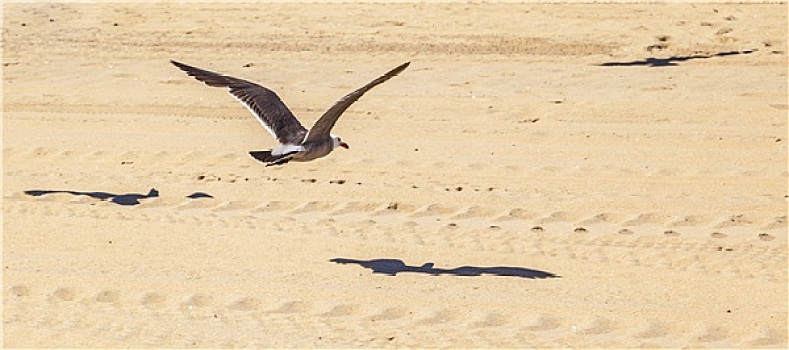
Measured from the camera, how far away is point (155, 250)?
8898mm

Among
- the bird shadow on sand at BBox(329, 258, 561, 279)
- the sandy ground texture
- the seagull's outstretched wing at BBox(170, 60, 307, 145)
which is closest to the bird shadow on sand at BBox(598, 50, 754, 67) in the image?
the sandy ground texture

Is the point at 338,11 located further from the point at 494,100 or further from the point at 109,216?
the point at 109,216

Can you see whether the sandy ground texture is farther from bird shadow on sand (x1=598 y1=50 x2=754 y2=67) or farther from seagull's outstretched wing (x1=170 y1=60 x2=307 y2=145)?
seagull's outstretched wing (x1=170 y1=60 x2=307 y2=145)

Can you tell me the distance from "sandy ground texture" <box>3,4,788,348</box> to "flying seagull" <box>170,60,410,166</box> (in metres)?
0.63

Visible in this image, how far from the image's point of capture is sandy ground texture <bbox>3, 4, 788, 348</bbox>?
7457 millimetres

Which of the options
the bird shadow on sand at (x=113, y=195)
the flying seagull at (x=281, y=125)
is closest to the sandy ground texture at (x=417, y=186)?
the bird shadow on sand at (x=113, y=195)

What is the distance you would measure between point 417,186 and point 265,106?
1.80m

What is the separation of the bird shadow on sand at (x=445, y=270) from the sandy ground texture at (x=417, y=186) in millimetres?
36

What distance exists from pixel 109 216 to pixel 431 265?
8.62 ft

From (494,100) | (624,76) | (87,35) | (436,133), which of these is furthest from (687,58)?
(87,35)

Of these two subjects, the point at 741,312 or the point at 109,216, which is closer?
the point at 741,312

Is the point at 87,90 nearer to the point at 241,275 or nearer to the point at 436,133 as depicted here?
the point at 436,133

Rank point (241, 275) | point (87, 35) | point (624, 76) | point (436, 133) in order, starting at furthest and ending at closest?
point (87, 35) < point (624, 76) < point (436, 133) < point (241, 275)

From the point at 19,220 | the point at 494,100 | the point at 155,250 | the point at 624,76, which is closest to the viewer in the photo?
the point at 155,250
